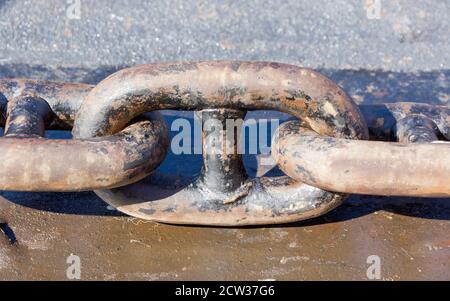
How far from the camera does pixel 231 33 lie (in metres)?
2.33

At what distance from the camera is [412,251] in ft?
5.36

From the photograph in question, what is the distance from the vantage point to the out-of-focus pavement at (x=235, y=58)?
5.27ft

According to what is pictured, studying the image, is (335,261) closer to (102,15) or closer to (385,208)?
(385,208)

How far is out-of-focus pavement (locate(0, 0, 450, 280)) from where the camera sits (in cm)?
161

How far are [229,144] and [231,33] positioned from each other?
2.76ft
